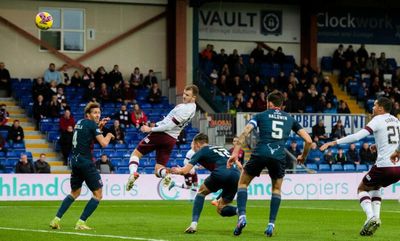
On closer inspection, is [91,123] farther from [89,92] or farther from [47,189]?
[89,92]

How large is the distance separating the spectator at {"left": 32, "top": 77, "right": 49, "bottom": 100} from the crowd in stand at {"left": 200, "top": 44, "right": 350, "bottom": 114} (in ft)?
23.0

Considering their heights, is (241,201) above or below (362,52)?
below

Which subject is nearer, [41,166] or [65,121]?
[41,166]

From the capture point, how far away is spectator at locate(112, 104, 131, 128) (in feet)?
115

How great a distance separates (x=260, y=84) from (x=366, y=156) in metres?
6.12

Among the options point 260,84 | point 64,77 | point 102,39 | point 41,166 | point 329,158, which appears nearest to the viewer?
point 41,166

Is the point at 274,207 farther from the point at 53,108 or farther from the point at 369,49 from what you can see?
the point at 369,49

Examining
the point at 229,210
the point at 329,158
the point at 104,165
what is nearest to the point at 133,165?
the point at 229,210

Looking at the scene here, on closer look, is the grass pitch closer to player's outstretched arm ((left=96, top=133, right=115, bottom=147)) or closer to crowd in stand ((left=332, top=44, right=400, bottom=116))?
player's outstretched arm ((left=96, top=133, right=115, bottom=147))

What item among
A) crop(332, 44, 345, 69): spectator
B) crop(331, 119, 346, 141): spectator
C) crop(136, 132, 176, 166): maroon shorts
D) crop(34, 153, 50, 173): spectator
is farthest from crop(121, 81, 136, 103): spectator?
crop(136, 132, 176, 166): maroon shorts

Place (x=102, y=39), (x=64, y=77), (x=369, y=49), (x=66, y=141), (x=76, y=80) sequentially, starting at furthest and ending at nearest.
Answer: (x=369, y=49) < (x=102, y=39) < (x=64, y=77) < (x=76, y=80) < (x=66, y=141)

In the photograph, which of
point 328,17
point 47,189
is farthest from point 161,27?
point 47,189

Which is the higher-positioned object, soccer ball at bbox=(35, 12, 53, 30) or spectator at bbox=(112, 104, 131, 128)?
soccer ball at bbox=(35, 12, 53, 30)

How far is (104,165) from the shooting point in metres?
30.9
